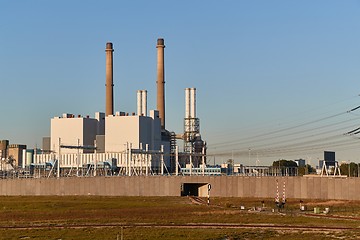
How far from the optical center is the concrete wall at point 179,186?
11906cm

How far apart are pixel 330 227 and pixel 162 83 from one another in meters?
141

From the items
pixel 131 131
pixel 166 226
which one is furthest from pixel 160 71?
pixel 166 226

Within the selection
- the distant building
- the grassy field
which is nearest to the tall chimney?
the distant building

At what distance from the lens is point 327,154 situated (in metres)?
193

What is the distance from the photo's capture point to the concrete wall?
119 meters

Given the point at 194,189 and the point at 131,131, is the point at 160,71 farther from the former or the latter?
the point at 194,189

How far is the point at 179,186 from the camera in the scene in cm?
13375

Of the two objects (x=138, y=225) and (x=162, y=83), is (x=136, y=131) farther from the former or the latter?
(x=138, y=225)

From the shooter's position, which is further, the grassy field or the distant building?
the distant building

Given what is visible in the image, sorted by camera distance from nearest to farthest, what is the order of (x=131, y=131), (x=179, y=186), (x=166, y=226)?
(x=166, y=226)
(x=179, y=186)
(x=131, y=131)

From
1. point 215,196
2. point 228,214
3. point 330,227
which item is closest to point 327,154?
point 215,196

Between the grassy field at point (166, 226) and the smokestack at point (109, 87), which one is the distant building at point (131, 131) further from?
the grassy field at point (166, 226)

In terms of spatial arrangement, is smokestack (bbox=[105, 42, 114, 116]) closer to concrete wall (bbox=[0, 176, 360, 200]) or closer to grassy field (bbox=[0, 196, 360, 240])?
concrete wall (bbox=[0, 176, 360, 200])

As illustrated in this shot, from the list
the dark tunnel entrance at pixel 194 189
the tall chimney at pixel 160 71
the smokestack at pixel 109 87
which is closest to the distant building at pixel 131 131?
the smokestack at pixel 109 87
